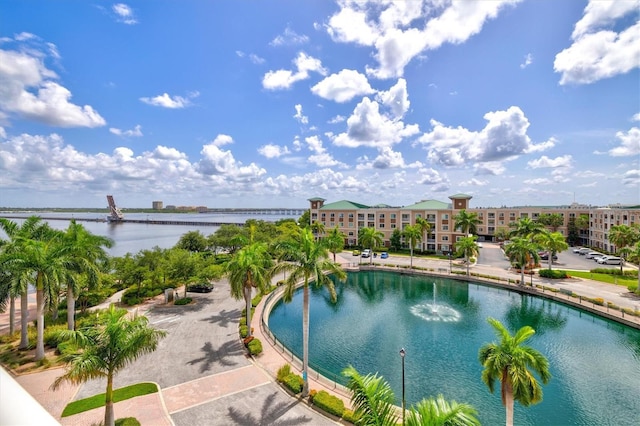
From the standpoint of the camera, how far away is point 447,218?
6838cm

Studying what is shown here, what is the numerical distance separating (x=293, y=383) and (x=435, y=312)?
20679mm

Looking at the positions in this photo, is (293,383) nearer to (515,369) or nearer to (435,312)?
(515,369)

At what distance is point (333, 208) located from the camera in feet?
266

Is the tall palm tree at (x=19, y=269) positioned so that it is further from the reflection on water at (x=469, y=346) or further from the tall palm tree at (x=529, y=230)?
the tall palm tree at (x=529, y=230)

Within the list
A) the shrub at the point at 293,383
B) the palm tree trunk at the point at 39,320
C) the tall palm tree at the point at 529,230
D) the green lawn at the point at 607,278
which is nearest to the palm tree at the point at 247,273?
the shrub at the point at 293,383

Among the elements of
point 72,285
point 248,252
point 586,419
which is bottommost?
point 586,419

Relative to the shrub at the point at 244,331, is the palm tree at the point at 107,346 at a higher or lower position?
higher

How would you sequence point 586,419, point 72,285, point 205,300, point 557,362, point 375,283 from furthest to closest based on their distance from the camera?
1. point 375,283
2. point 205,300
3. point 557,362
4. point 72,285
5. point 586,419

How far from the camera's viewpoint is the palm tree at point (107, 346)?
1315cm

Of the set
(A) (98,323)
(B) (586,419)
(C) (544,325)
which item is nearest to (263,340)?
(A) (98,323)

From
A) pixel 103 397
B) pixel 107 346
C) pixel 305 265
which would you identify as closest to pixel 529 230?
pixel 305 265

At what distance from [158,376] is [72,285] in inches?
357

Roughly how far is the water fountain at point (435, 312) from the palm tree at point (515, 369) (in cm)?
1886

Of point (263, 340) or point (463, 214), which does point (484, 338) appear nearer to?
point (263, 340)
